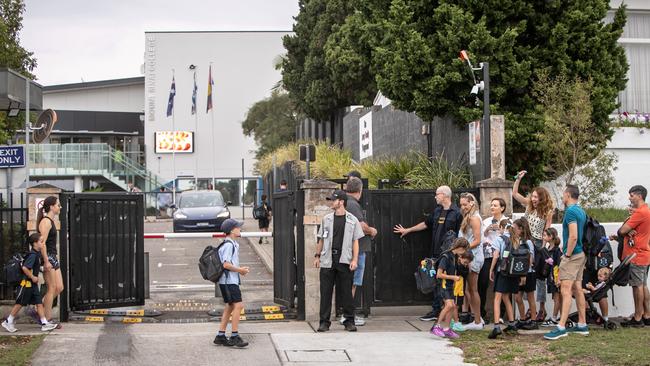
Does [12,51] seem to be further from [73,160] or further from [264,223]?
[73,160]

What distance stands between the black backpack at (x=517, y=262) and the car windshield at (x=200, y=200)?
19754 millimetres

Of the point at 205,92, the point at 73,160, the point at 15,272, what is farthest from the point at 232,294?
the point at 205,92

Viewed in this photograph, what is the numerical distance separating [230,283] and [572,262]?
4.16 meters

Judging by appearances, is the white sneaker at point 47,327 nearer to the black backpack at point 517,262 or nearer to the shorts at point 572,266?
the black backpack at point 517,262

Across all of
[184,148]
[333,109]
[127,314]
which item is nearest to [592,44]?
[127,314]

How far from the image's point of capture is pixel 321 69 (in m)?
33.5

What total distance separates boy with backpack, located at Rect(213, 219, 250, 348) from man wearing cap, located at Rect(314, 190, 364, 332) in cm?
135

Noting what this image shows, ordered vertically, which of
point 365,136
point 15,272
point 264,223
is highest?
point 365,136

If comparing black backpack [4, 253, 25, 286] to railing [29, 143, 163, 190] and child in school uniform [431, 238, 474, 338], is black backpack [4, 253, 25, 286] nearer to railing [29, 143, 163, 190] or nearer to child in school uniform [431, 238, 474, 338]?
child in school uniform [431, 238, 474, 338]

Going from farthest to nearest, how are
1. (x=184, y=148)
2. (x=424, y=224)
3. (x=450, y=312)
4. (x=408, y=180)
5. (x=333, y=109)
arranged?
(x=184, y=148) → (x=333, y=109) → (x=408, y=180) → (x=424, y=224) → (x=450, y=312)

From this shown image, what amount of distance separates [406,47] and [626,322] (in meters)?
8.34

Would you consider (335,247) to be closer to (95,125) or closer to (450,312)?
(450,312)

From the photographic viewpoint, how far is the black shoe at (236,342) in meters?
9.79

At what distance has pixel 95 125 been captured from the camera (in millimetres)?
61625
